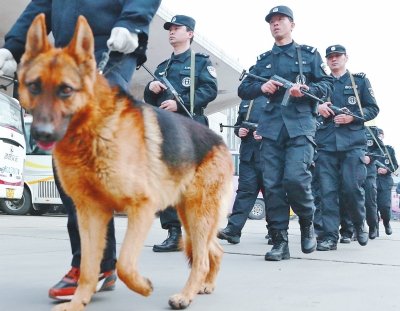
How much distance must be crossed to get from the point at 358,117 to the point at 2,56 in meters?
4.38

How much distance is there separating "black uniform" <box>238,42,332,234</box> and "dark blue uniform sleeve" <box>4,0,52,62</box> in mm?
2249

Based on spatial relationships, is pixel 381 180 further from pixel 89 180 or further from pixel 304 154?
pixel 89 180

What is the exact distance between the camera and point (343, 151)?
6.55 meters

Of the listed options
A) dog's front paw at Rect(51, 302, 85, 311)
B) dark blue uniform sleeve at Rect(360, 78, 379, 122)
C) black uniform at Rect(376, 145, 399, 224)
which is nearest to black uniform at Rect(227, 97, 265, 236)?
dark blue uniform sleeve at Rect(360, 78, 379, 122)

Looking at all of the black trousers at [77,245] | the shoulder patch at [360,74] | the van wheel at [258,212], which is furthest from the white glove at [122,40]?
the van wheel at [258,212]

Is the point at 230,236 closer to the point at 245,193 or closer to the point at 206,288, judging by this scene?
the point at 245,193

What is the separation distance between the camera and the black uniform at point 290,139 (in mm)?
4980

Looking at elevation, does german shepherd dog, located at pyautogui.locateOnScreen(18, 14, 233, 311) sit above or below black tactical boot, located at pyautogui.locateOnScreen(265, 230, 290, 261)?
above

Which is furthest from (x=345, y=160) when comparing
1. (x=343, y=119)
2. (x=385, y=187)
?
(x=385, y=187)

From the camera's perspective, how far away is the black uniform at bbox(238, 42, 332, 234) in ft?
16.3

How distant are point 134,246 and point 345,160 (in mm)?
4341

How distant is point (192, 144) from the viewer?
10.5 feet

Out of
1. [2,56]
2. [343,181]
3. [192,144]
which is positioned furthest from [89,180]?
[343,181]

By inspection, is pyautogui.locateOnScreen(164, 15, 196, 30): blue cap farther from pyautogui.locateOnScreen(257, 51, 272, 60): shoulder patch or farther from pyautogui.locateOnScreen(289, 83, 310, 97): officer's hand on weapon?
pyautogui.locateOnScreen(289, 83, 310, 97): officer's hand on weapon
